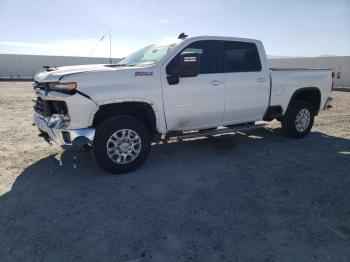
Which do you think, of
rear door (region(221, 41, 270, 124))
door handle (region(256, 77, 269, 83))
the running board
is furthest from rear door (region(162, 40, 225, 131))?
door handle (region(256, 77, 269, 83))

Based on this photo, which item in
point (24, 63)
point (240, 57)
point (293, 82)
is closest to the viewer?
point (240, 57)

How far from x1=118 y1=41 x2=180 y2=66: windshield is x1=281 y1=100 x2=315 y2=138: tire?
3265 millimetres

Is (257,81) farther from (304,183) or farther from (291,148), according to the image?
(304,183)

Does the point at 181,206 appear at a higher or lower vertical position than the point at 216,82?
lower

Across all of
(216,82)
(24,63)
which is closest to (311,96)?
(216,82)

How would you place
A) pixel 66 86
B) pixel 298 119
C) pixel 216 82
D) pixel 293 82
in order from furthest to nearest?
1. pixel 298 119
2. pixel 293 82
3. pixel 216 82
4. pixel 66 86

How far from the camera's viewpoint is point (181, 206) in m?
3.96

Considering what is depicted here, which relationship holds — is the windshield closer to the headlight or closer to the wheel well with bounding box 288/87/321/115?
the headlight

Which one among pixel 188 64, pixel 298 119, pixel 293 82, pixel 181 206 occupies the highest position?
pixel 188 64

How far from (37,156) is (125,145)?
77.2 inches

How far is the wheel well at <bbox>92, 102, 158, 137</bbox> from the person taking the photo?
485 cm

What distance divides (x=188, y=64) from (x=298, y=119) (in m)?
3.66

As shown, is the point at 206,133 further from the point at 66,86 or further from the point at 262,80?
the point at 66,86

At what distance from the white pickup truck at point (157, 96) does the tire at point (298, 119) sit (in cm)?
31
